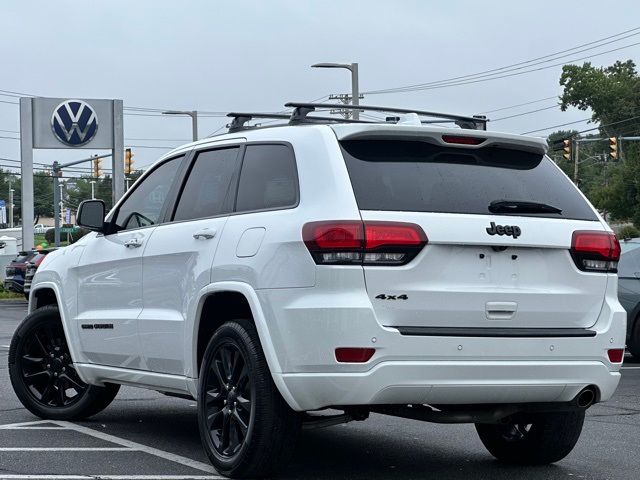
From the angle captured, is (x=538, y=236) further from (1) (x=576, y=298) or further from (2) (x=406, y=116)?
(2) (x=406, y=116)

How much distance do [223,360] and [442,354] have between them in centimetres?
125

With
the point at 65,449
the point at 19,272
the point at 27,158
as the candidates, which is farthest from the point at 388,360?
the point at 27,158

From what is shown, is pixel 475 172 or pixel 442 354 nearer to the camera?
pixel 442 354

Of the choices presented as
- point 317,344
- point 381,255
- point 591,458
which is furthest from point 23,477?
point 591,458

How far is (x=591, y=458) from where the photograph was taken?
25.1 feet

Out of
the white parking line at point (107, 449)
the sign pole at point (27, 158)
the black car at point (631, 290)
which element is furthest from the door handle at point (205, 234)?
the sign pole at point (27, 158)

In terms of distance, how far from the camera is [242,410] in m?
6.60

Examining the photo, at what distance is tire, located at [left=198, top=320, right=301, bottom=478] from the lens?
633cm

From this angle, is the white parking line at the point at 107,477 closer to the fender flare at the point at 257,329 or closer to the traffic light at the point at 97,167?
the fender flare at the point at 257,329

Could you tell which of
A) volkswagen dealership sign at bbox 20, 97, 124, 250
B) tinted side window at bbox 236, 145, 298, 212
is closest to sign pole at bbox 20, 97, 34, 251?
volkswagen dealership sign at bbox 20, 97, 124, 250

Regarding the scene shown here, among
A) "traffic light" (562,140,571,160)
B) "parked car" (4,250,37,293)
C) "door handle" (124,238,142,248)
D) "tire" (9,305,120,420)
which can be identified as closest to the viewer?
"door handle" (124,238,142,248)

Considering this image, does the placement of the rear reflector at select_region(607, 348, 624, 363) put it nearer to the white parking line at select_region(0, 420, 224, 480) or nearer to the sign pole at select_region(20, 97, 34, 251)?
the white parking line at select_region(0, 420, 224, 480)

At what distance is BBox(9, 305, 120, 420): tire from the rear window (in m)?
3.37

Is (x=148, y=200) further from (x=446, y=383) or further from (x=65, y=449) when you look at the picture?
(x=446, y=383)
